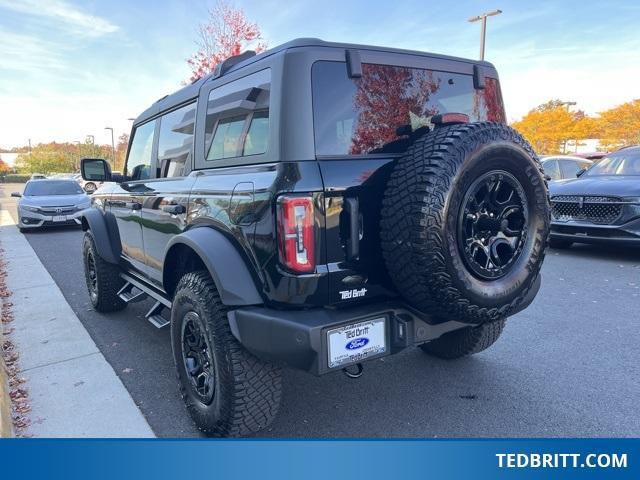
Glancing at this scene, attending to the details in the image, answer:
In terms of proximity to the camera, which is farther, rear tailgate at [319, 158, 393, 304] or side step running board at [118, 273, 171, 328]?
side step running board at [118, 273, 171, 328]

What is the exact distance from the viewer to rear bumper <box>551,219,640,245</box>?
623cm

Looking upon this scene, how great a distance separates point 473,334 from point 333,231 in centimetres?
169

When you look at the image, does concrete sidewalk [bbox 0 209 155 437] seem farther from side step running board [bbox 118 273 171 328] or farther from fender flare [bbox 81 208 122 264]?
fender flare [bbox 81 208 122 264]

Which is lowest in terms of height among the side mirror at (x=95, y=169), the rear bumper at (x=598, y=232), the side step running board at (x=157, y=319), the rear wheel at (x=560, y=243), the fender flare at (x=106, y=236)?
the rear wheel at (x=560, y=243)

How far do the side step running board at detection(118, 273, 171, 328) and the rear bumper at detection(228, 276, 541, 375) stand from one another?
45.0 inches

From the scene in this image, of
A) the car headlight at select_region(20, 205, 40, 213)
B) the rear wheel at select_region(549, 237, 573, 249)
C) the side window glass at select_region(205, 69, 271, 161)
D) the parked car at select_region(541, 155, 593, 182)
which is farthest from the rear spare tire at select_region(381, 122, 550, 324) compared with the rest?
the car headlight at select_region(20, 205, 40, 213)

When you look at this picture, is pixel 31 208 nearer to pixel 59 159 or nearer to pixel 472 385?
pixel 472 385

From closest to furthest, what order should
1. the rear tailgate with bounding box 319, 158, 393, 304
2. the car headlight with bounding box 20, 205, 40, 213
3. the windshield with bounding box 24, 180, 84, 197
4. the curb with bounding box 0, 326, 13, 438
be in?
the rear tailgate with bounding box 319, 158, 393, 304 → the curb with bounding box 0, 326, 13, 438 → the car headlight with bounding box 20, 205, 40, 213 → the windshield with bounding box 24, 180, 84, 197

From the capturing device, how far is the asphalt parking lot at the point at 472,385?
8.53 ft

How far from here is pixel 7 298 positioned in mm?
5430

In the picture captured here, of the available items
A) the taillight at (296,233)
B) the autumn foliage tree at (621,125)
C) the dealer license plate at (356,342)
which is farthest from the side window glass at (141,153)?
the autumn foliage tree at (621,125)

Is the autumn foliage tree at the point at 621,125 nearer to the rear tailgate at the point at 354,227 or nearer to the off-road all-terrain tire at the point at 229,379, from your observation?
the rear tailgate at the point at 354,227

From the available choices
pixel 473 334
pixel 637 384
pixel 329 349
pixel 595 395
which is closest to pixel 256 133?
pixel 329 349

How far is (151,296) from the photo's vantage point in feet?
11.8
